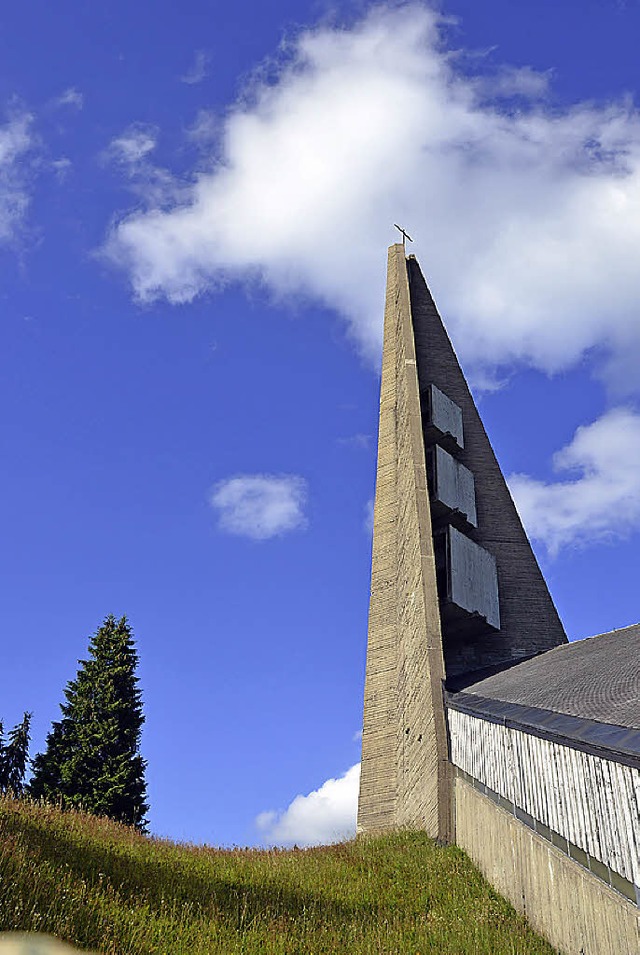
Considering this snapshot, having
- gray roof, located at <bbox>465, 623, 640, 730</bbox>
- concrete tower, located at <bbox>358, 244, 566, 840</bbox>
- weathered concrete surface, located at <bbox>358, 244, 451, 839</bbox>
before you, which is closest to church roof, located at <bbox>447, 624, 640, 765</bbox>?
gray roof, located at <bbox>465, 623, 640, 730</bbox>

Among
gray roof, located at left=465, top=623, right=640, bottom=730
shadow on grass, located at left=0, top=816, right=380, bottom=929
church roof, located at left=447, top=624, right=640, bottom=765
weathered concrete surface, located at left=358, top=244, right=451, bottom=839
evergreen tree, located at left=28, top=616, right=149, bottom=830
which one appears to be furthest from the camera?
evergreen tree, located at left=28, top=616, right=149, bottom=830

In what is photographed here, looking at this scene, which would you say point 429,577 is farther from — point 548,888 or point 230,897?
point 230,897

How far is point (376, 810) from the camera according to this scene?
21797 millimetres

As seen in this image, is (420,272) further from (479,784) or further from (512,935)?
(512,935)

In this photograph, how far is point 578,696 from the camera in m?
12.0

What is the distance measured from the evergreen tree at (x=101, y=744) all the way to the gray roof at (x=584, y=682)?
528 inches

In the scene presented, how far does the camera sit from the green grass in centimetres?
959

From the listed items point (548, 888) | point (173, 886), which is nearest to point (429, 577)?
point (548, 888)

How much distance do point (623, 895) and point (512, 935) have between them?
138 inches

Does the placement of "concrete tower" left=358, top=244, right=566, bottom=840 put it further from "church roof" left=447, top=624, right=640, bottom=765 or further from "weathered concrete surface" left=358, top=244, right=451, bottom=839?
"church roof" left=447, top=624, right=640, bottom=765

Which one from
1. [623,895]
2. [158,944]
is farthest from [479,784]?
[158,944]

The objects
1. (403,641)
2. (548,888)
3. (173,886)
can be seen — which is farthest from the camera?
(403,641)

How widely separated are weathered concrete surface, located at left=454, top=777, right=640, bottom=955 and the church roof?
1.64 m

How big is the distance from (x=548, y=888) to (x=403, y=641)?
12225mm
